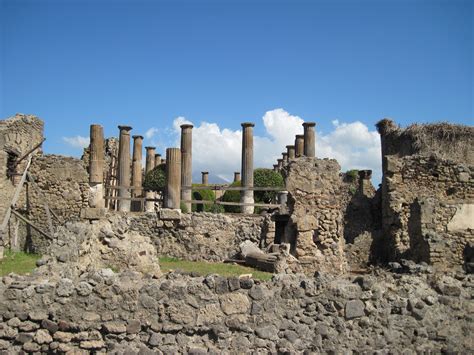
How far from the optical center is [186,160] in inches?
886

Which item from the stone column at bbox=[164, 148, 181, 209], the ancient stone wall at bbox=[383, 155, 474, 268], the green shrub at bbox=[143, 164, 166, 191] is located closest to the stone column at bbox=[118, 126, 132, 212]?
the green shrub at bbox=[143, 164, 166, 191]

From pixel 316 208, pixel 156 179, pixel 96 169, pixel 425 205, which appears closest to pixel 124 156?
pixel 156 179

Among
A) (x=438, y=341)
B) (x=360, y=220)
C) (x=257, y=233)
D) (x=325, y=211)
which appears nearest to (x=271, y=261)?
(x=325, y=211)

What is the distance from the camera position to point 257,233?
51.7 feet

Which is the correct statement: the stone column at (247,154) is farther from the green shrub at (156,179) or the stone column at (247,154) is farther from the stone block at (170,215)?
the stone block at (170,215)

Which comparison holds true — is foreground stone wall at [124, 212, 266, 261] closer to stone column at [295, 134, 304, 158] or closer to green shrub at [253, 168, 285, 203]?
green shrub at [253, 168, 285, 203]

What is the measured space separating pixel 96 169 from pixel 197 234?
6.38 meters

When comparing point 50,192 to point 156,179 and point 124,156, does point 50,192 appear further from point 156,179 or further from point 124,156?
point 156,179

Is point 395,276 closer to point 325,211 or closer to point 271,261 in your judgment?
point 271,261

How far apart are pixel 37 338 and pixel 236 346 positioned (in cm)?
239

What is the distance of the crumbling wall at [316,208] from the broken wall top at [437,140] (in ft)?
33.5

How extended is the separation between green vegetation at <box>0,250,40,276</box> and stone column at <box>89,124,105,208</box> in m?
3.26

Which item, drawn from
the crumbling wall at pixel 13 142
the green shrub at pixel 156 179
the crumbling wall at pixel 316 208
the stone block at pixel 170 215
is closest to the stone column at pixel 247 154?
the green shrub at pixel 156 179

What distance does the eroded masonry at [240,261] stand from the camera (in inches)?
214
